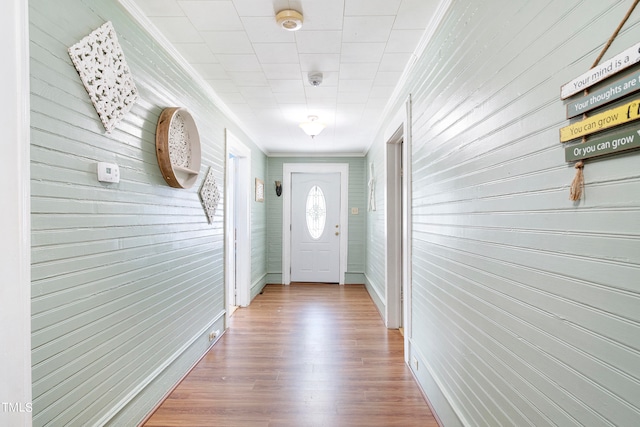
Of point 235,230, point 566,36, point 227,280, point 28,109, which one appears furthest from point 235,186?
point 566,36

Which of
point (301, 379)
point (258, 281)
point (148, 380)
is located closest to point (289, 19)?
point (148, 380)

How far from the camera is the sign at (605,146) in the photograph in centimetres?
71

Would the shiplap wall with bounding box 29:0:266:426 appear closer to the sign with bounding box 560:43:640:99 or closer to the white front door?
the sign with bounding box 560:43:640:99

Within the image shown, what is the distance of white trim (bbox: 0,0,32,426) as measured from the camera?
3.64 feet

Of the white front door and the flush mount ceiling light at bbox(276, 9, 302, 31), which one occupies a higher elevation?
the flush mount ceiling light at bbox(276, 9, 302, 31)

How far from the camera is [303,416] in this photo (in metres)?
2.03

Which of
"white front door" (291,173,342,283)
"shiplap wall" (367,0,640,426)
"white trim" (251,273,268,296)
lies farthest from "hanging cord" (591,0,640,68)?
"white front door" (291,173,342,283)

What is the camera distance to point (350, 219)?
596cm

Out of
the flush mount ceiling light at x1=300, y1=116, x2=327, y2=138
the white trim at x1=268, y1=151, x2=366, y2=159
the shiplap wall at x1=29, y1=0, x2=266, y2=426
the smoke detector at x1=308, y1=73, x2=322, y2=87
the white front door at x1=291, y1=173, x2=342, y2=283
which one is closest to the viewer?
the shiplap wall at x1=29, y1=0, x2=266, y2=426

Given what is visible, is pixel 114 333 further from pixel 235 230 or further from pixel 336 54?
pixel 235 230

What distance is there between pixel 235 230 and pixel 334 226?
6.54ft

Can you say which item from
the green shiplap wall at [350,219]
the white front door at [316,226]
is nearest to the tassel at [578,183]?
the green shiplap wall at [350,219]

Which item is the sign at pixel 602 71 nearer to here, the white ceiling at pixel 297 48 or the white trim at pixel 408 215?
the white ceiling at pixel 297 48

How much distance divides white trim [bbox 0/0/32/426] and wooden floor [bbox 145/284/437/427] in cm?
104
